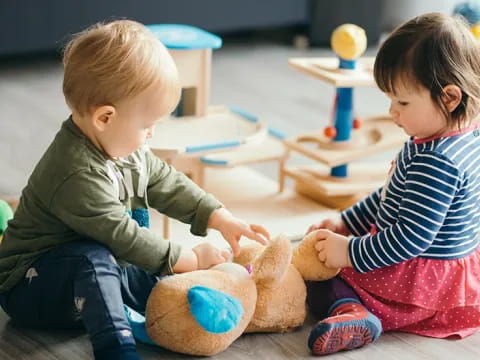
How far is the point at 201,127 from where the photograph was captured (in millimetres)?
1823

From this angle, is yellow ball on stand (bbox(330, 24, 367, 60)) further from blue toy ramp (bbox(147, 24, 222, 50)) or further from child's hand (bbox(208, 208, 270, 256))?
child's hand (bbox(208, 208, 270, 256))

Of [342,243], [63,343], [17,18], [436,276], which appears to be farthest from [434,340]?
[17,18]

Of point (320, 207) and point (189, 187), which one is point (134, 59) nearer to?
point (189, 187)

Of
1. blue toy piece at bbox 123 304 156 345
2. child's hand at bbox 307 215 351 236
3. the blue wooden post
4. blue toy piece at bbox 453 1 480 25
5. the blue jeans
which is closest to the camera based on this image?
the blue jeans

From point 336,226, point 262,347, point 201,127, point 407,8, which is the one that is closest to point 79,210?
point 262,347

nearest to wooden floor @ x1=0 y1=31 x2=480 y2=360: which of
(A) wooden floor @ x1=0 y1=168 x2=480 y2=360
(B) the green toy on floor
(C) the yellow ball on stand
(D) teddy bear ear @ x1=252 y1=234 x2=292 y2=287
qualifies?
(A) wooden floor @ x1=0 y1=168 x2=480 y2=360

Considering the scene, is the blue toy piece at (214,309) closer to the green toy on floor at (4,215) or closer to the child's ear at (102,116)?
the child's ear at (102,116)

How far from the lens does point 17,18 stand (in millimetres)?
2557

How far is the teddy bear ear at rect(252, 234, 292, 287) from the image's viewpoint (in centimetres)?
A: 122

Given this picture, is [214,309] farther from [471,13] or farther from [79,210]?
[471,13]

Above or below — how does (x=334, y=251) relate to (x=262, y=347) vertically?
above

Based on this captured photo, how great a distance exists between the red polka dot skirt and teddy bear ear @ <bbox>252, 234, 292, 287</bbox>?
0.15 meters

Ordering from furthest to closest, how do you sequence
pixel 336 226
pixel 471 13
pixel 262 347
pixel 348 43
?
pixel 471 13 < pixel 348 43 < pixel 336 226 < pixel 262 347

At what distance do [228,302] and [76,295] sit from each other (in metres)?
0.21
